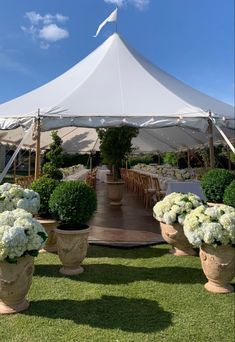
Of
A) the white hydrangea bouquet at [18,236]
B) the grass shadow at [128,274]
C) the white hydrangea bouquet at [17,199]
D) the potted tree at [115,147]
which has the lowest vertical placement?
the grass shadow at [128,274]

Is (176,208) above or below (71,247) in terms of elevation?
above

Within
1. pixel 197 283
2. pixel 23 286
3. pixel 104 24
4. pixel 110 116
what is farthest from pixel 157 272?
pixel 104 24

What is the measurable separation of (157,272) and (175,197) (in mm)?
1102

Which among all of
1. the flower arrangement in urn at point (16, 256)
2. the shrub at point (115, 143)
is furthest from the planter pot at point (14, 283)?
the shrub at point (115, 143)

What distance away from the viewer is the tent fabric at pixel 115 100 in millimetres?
6477

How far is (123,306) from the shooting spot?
145 inches

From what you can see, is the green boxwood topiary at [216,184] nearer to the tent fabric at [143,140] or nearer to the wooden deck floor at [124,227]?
the wooden deck floor at [124,227]

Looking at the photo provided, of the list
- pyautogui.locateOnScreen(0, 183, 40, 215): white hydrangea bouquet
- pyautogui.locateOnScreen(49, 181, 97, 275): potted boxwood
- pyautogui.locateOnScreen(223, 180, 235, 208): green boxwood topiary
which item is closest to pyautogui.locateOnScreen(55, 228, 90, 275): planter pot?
pyautogui.locateOnScreen(49, 181, 97, 275): potted boxwood

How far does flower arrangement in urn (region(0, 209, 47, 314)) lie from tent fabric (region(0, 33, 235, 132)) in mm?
3239

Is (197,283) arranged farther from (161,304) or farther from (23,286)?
(23,286)

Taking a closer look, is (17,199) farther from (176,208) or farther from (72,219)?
(176,208)

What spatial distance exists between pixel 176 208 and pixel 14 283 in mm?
2430

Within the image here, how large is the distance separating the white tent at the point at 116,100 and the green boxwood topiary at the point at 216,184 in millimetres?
870

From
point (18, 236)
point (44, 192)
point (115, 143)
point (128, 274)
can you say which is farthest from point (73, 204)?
point (115, 143)
